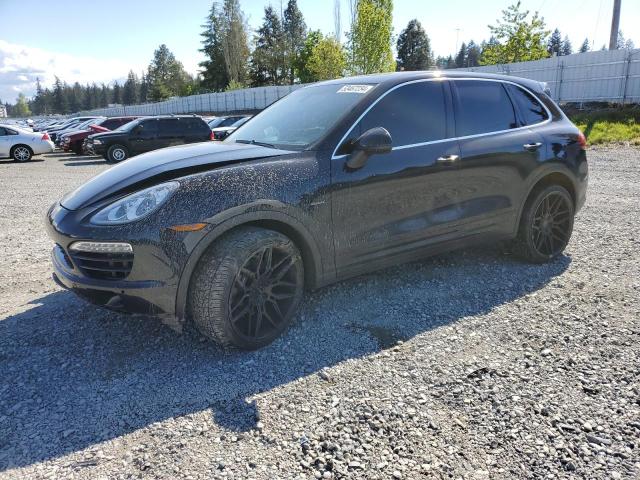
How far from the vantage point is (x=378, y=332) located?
3.52 meters

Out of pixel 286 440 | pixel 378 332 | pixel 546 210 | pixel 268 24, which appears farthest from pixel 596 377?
pixel 268 24

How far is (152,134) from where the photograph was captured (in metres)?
18.1

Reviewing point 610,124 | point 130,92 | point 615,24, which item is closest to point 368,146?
point 610,124

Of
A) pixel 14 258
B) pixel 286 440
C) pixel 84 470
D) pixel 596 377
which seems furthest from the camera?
pixel 14 258

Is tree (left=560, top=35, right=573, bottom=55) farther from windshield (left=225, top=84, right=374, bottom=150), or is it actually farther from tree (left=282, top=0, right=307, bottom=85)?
windshield (left=225, top=84, right=374, bottom=150)

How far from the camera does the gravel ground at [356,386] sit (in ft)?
7.50

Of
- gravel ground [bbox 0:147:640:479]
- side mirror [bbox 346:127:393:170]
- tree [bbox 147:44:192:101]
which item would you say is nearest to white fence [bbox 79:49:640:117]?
gravel ground [bbox 0:147:640:479]

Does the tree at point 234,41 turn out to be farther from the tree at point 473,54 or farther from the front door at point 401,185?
the front door at point 401,185

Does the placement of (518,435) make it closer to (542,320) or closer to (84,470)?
(542,320)

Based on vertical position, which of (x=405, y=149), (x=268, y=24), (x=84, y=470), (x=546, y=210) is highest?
(x=268, y=24)

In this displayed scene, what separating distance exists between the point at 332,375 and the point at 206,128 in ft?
53.4

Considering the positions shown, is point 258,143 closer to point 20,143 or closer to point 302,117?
point 302,117

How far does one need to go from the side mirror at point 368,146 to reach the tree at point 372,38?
34.0 metres

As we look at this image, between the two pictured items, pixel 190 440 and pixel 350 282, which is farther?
pixel 350 282
